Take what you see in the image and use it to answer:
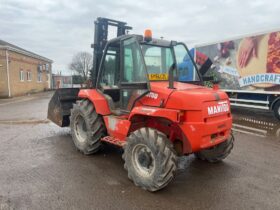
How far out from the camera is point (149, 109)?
3.88 meters

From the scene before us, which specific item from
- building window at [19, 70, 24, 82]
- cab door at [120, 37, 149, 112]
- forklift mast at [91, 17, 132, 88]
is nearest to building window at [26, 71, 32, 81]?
building window at [19, 70, 24, 82]

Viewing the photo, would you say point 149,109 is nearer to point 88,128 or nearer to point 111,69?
point 111,69

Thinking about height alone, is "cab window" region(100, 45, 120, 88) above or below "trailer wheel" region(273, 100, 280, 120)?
above

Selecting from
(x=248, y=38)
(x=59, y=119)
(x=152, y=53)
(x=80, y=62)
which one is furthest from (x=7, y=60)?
(x=80, y=62)

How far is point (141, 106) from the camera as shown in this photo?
13.7ft

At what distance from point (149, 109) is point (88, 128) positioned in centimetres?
184

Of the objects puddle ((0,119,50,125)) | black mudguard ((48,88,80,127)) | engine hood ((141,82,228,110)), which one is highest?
engine hood ((141,82,228,110))

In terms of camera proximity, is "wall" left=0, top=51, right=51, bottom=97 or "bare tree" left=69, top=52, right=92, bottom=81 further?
"bare tree" left=69, top=52, right=92, bottom=81

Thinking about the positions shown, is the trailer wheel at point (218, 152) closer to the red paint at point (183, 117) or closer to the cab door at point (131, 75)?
the red paint at point (183, 117)

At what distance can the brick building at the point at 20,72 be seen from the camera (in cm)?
2225

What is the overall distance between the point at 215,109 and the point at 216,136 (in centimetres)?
48

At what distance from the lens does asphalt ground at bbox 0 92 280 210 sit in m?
3.47

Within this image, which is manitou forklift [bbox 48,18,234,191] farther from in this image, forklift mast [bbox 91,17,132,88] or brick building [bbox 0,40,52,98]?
brick building [bbox 0,40,52,98]

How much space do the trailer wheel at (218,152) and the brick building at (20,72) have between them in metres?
22.0
